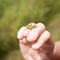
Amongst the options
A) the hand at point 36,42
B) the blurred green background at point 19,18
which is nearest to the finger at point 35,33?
the hand at point 36,42

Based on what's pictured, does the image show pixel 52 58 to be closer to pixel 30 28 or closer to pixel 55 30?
pixel 30 28

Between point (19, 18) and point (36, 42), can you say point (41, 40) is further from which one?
point (19, 18)

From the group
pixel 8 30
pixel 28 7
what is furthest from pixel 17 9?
pixel 8 30

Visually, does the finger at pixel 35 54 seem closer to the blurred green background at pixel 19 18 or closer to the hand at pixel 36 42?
the hand at pixel 36 42

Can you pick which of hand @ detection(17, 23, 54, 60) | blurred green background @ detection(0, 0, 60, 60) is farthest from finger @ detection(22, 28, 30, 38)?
blurred green background @ detection(0, 0, 60, 60)

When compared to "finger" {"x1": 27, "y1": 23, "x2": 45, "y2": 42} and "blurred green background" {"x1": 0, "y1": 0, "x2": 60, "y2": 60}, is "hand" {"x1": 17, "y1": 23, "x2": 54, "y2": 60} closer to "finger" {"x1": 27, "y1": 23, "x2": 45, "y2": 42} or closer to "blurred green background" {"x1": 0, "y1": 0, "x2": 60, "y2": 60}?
"finger" {"x1": 27, "y1": 23, "x2": 45, "y2": 42}

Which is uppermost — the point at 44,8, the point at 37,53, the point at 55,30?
the point at 44,8

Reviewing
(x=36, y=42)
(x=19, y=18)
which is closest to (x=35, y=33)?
(x=36, y=42)
